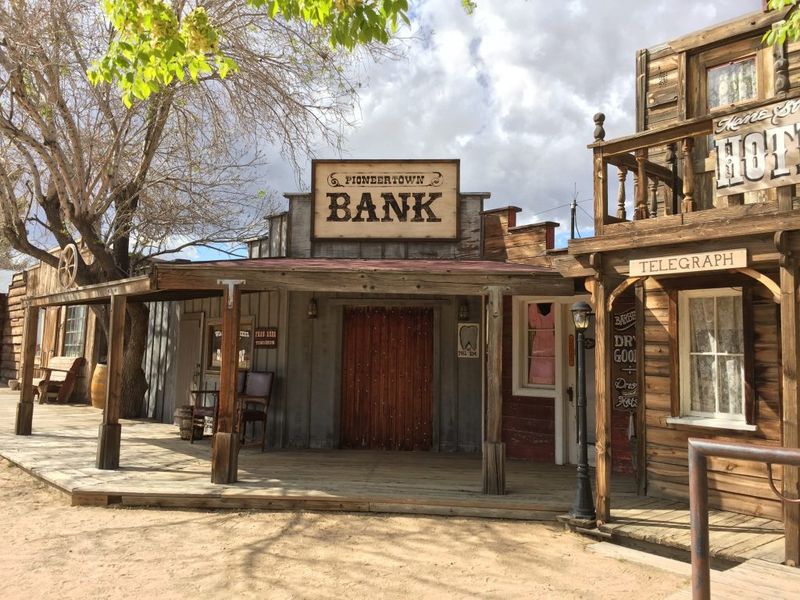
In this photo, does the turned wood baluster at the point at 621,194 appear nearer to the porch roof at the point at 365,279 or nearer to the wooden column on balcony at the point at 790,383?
the porch roof at the point at 365,279

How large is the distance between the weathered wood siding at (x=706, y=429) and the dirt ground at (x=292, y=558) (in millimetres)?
1593

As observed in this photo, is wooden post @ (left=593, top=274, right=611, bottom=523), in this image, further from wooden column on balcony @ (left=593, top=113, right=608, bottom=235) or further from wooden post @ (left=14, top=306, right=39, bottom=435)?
wooden post @ (left=14, top=306, right=39, bottom=435)

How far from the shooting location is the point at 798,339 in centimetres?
458

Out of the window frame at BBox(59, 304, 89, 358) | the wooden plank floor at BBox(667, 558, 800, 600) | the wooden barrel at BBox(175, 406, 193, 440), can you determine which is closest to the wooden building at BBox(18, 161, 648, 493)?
the wooden barrel at BBox(175, 406, 193, 440)

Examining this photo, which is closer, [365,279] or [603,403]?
[603,403]

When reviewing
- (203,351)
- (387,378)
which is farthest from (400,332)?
(203,351)

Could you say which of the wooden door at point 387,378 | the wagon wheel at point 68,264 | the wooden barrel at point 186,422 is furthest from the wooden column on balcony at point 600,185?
the wagon wheel at point 68,264

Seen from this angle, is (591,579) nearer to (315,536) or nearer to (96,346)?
(315,536)

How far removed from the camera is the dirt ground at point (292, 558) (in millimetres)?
4203

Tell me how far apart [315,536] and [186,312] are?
7141 millimetres

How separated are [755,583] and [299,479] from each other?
14.9 feet

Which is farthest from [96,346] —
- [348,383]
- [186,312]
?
[348,383]

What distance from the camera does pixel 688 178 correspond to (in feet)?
17.1

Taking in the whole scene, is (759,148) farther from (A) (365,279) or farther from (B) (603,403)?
(A) (365,279)
